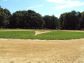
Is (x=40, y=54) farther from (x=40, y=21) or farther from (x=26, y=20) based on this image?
(x=40, y=21)

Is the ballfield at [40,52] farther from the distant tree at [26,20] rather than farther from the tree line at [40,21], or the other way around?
the distant tree at [26,20]

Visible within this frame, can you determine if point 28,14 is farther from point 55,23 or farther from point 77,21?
point 77,21

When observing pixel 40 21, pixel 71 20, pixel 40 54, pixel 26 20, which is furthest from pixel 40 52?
pixel 40 21

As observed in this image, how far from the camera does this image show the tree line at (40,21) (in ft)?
364

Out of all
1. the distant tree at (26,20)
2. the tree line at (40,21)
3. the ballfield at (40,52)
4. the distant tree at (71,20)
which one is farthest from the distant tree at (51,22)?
the ballfield at (40,52)

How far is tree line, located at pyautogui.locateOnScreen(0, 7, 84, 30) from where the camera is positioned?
364ft

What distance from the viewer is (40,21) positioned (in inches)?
4574

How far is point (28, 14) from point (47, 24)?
10308mm

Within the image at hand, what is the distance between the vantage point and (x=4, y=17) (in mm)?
109438

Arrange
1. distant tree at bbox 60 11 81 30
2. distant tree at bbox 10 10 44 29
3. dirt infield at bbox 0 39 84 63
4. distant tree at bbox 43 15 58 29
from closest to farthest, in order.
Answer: dirt infield at bbox 0 39 84 63 → distant tree at bbox 60 11 81 30 → distant tree at bbox 10 10 44 29 → distant tree at bbox 43 15 58 29

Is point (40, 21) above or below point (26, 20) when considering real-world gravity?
below

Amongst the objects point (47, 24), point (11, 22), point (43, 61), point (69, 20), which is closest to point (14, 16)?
point (11, 22)

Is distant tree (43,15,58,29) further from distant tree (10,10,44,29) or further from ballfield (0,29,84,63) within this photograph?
ballfield (0,29,84,63)

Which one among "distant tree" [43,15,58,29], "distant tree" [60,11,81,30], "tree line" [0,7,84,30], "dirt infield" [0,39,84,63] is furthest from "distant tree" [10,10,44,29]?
"dirt infield" [0,39,84,63]
